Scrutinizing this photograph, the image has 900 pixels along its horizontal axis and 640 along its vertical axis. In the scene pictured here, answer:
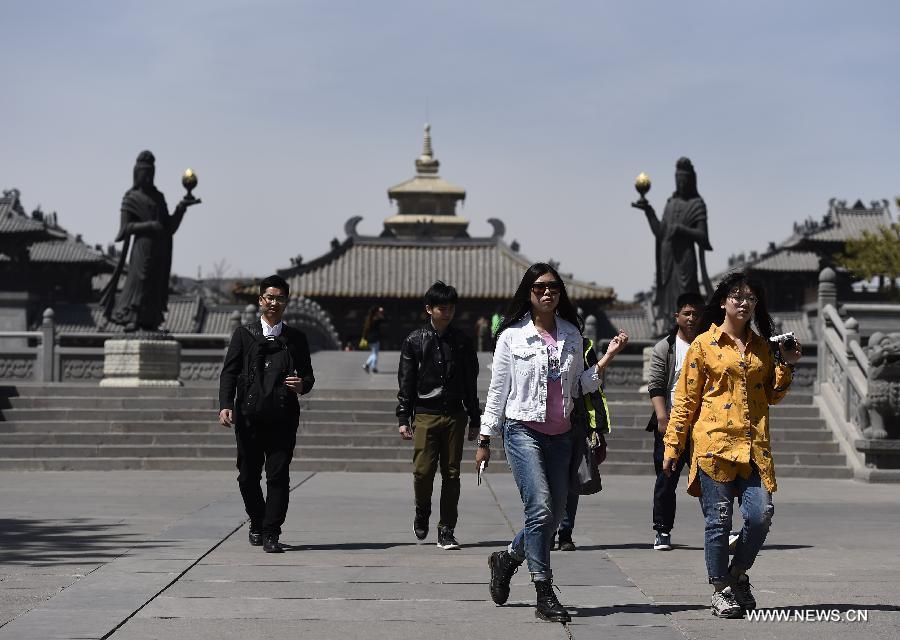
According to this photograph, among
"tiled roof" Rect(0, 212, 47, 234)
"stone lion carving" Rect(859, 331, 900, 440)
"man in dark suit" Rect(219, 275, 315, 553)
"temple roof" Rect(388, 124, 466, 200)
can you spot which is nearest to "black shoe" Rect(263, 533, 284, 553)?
"man in dark suit" Rect(219, 275, 315, 553)

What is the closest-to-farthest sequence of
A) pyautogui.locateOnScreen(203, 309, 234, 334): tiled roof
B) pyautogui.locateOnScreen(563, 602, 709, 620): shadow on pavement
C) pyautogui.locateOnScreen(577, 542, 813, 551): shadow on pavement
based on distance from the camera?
pyautogui.locateOnScreen(563, 602, 709, 620): shadow on pavement, pyautogui.locateOnScreen(577, 542, 813, 551): shadow on pavement, pyautogui.locateOnScreen(203, 309, 234, 334): tiled roof

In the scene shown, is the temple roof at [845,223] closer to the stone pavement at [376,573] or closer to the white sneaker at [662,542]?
the stone pavement at [376,573]

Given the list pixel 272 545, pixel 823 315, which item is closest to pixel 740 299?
pixel 272 545

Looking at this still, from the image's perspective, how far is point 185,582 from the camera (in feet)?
25.0

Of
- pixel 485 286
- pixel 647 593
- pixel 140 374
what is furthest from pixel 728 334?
pixel 485 286

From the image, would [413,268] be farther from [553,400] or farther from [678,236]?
[553,400]

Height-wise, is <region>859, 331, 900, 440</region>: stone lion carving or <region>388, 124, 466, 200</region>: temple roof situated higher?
<region>388, 124, 466, 200</region>: temple roof

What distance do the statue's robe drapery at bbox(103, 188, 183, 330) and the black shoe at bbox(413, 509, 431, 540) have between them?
40.6ft

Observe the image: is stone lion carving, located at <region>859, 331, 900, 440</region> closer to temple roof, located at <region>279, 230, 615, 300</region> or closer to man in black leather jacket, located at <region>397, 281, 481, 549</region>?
man in black leather jacket, located at <region>397, 281, 481, 549</region>

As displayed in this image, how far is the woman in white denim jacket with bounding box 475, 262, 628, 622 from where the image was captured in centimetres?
689

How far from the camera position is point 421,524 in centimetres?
974

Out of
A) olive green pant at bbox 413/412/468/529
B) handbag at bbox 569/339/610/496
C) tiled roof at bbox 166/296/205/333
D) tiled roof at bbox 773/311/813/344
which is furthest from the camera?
tiled roof at bbox 166/296/205/333

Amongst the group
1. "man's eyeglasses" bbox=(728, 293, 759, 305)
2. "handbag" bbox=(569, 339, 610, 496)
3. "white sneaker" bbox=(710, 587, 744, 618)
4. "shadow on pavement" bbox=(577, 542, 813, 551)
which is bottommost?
"shadow on pavement" bbox=(577, 542, 813, 551)

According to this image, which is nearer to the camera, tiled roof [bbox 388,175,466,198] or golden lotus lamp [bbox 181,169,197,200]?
golden lotus lamp [bbox 181,169,197,200]
